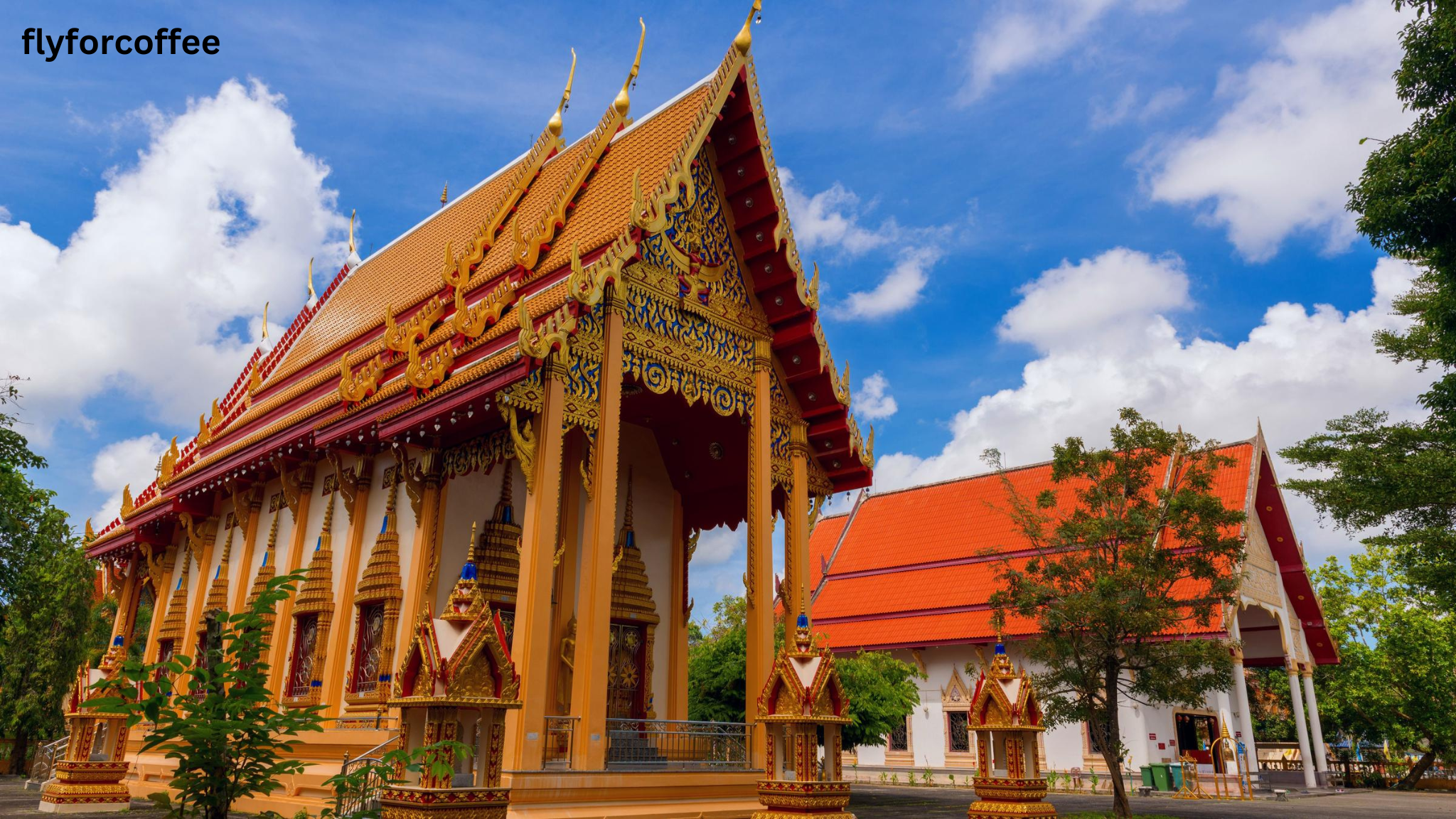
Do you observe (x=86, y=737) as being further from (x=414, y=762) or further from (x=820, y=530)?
(x=820, y=530)

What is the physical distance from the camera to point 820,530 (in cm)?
3256

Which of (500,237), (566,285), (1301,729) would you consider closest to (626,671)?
(566,285)

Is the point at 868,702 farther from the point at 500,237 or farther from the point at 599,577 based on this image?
the point at 500,237

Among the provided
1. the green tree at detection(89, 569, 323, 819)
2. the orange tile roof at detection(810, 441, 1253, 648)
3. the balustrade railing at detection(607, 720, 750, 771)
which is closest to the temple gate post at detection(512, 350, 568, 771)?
the balustrade railing at detection(607, 720, 750, 771)

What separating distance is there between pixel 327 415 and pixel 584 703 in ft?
18.2

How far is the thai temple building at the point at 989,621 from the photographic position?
21.3 meters

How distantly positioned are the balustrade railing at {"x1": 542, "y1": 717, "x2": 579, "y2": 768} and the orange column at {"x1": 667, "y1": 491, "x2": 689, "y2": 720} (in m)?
1.93

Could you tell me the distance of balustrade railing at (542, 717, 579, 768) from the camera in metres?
8.99

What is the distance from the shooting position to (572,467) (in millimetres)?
11727

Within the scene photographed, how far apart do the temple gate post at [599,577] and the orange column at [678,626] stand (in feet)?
10.7

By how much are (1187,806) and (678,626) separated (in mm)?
9718

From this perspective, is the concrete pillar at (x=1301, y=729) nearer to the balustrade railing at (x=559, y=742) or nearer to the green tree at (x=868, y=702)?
the green tree at (x=868, y=702)

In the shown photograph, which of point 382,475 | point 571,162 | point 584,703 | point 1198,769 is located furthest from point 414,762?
point 1198,769

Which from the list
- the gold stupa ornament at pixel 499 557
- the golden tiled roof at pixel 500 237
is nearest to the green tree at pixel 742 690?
the gold stupa ornament at pixel 499 557
